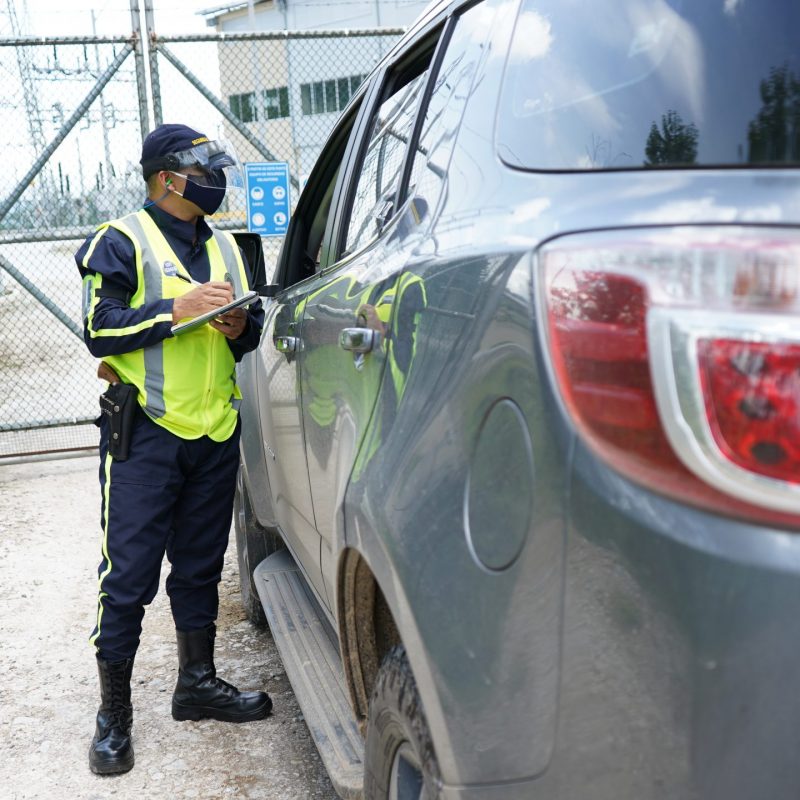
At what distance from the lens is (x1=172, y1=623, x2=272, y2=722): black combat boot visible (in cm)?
341

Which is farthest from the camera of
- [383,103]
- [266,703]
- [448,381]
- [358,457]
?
[266,703]

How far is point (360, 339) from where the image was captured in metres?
1.96

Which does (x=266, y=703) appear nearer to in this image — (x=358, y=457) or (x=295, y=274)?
(x=295, y=274)

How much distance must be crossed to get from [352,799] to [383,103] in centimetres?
171

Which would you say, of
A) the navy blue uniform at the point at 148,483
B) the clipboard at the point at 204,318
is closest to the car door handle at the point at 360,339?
the clipboard at the point at 204,318

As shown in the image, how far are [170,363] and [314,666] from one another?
1018mm

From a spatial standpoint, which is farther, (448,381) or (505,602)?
(448,381)

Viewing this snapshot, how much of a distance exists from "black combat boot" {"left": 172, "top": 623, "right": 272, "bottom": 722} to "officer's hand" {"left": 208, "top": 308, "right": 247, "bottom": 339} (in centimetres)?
104

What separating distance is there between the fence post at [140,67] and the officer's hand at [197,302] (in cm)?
427

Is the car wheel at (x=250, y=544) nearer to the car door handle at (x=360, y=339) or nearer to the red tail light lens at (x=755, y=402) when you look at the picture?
the car door handle at (x=360, y=339)

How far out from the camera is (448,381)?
1.49 metres

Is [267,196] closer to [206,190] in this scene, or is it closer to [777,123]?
[206,190]

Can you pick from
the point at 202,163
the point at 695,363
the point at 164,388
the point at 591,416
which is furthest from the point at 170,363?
the point at 695,363

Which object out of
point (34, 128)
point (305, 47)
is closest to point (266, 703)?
point (34, 128)
